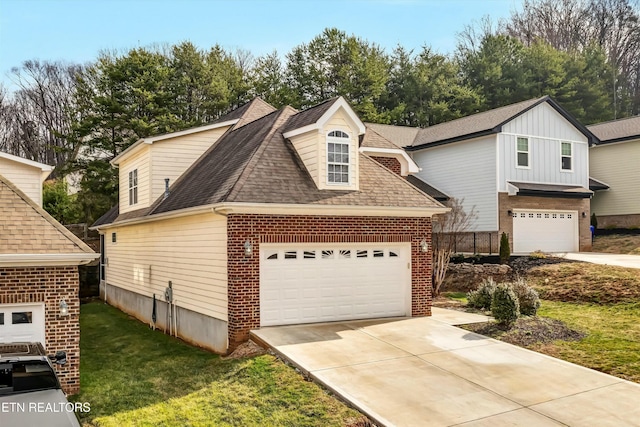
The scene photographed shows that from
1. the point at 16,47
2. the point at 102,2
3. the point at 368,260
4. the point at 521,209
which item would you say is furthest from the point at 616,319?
the point at 16,47

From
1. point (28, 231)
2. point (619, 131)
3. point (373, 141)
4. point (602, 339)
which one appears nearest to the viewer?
point (28, 231)

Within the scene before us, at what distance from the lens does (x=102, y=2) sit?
14047mm

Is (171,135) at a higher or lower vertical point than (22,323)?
higher

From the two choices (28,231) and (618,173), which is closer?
(28,231)

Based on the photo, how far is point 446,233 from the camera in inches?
869

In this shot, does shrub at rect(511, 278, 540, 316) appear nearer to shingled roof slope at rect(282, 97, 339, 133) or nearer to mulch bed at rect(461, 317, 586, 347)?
mulch bed at rect(461, 317, 586, 347)

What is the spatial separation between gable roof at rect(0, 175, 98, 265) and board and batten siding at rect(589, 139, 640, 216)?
2934 centimetres

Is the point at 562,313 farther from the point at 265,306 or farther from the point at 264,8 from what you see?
the point at 264,8

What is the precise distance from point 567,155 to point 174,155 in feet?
64.9

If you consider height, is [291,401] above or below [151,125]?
below

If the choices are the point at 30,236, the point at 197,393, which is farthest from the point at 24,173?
the point at 197,393

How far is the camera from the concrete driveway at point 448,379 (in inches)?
288

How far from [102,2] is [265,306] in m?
9.50

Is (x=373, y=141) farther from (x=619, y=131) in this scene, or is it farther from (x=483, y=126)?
(x=619, y=131)
